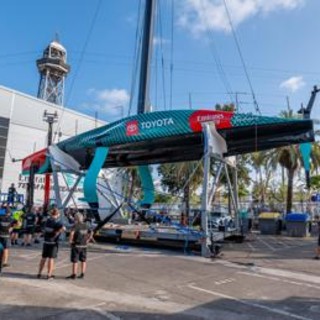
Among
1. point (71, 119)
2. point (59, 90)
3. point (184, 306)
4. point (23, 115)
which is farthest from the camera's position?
point (59, 90)

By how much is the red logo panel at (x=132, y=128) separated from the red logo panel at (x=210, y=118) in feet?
7.29

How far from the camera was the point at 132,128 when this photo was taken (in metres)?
15.4

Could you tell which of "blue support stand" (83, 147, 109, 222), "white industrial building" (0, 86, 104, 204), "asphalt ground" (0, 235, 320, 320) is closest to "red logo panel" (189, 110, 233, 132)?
"blue support stand" (83, 147, 109, 222)

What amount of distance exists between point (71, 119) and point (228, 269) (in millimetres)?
36197

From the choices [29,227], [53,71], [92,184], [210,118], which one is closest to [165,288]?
[210,118]

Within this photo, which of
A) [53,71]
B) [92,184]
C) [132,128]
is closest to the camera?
[132,128]

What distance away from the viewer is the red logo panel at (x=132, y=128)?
1525 centimetres

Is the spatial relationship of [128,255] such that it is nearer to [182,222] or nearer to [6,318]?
[182,222]

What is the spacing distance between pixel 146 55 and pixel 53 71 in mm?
59600

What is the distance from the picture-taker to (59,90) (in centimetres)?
7569

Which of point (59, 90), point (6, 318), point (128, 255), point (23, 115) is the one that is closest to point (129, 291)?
point (6, 318)

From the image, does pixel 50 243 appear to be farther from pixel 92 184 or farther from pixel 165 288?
pixel 92 184

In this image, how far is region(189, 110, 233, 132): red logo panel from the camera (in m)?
13.9

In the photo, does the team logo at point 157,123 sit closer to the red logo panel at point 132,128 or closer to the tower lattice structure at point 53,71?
the red logo panel at point 132,128
